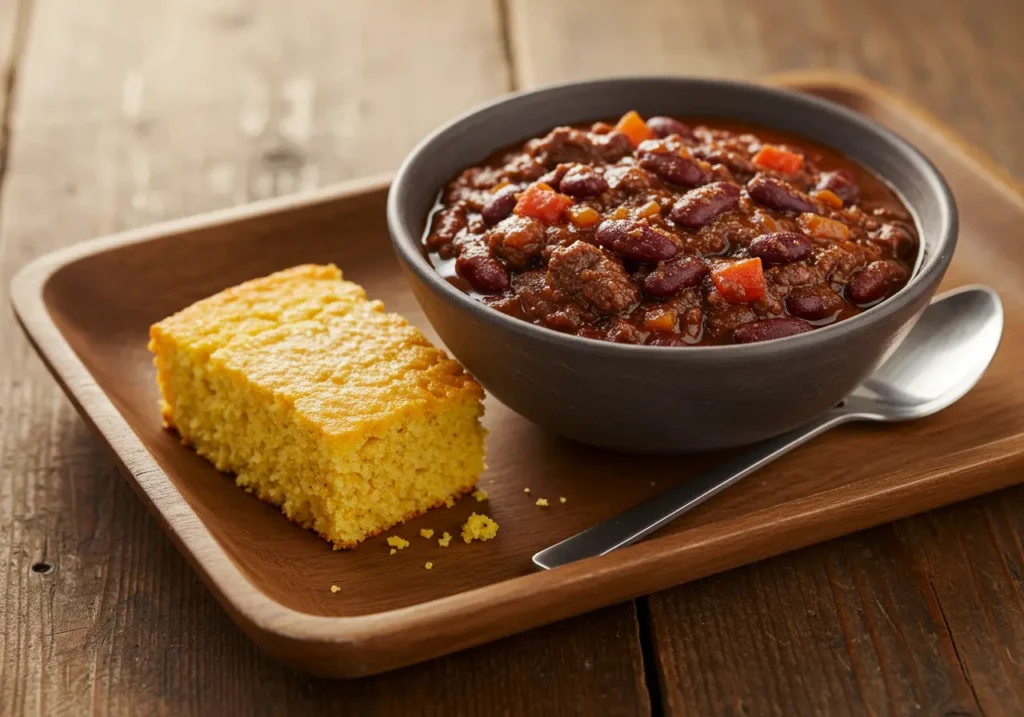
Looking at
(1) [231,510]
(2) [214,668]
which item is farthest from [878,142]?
(2) [214,668]

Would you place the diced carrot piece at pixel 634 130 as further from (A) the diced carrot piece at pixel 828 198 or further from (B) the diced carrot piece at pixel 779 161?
(A) the diced carrot piece at pixel 828 198

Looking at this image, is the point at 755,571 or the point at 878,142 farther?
the point at 878,142

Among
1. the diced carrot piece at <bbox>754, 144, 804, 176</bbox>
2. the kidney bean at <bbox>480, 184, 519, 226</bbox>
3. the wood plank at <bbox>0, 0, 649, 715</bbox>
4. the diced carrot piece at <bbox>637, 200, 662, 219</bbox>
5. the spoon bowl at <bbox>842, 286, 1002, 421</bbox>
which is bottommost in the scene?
the wood plank at <bbox>0, 0, 649, 715</bbox>

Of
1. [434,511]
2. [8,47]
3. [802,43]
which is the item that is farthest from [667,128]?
[8,47]

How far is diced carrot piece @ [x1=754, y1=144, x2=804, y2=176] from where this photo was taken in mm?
3328

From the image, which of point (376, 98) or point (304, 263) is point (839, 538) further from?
point (376, 98)

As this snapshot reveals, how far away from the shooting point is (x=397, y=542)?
2.95 meters

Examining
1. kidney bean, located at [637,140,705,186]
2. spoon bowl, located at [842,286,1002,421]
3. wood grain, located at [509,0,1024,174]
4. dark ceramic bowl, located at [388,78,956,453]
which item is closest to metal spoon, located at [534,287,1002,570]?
spoon bowl, located at [842,286,1002,421]

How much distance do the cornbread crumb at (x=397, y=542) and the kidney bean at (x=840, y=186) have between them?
1.40 metres

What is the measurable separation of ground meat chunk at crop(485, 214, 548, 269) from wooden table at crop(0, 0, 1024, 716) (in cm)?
83

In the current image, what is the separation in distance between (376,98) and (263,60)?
60 centimetres

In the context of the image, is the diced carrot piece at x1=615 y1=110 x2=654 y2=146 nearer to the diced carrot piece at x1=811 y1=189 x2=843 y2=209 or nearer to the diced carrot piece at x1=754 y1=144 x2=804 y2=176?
the diced carrot piece at x1=754 y1=144 x2=804 y2=176

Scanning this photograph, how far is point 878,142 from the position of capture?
138 inches

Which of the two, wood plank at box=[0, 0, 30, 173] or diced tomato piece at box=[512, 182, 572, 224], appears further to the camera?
wood plank at box=[0, 0, 30, 173]
